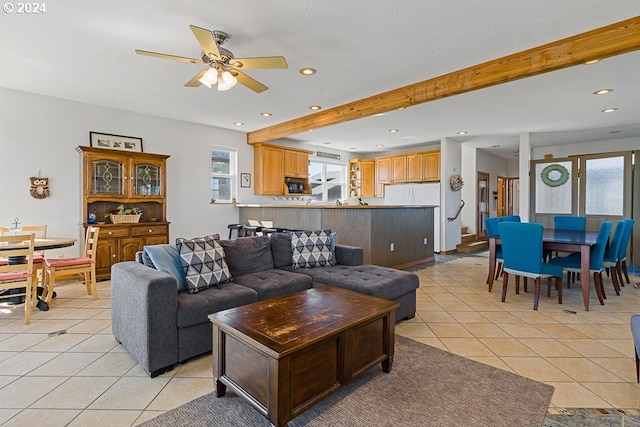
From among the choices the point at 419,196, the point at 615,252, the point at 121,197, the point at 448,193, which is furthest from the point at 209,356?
the point at 419,196

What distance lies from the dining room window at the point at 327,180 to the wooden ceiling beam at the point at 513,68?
3617mm

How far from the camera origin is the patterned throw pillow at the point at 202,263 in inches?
105

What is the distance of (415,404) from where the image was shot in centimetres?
189

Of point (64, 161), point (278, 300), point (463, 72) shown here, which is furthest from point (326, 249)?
point (64, 161)

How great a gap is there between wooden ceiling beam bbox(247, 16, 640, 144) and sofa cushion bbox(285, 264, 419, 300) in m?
2.22

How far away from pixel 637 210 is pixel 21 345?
878 centimetres

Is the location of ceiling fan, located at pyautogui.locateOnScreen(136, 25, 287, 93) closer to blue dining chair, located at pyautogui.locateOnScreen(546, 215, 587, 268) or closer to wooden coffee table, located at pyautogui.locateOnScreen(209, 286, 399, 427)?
wooden coffee table, located at pyautogui.locateOnScreen(209, 286, 399, 427)

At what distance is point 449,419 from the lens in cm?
175

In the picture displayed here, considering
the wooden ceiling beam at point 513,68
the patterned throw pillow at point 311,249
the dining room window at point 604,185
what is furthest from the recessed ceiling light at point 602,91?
the patterned throw pillow at point 311,249

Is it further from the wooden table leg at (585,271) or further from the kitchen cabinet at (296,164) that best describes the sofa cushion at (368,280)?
the kitchen cabinet at (296,164)

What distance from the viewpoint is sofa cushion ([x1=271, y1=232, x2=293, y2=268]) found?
367 centimetres

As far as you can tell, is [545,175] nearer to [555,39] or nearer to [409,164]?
[409,164]

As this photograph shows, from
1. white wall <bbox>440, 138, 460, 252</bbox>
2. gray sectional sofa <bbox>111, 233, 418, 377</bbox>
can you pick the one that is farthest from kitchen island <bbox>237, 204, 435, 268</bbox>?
gray sectional sofa <bbox>111, 233, 418, 377</bbox>

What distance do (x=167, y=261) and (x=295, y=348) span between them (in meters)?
1.60
